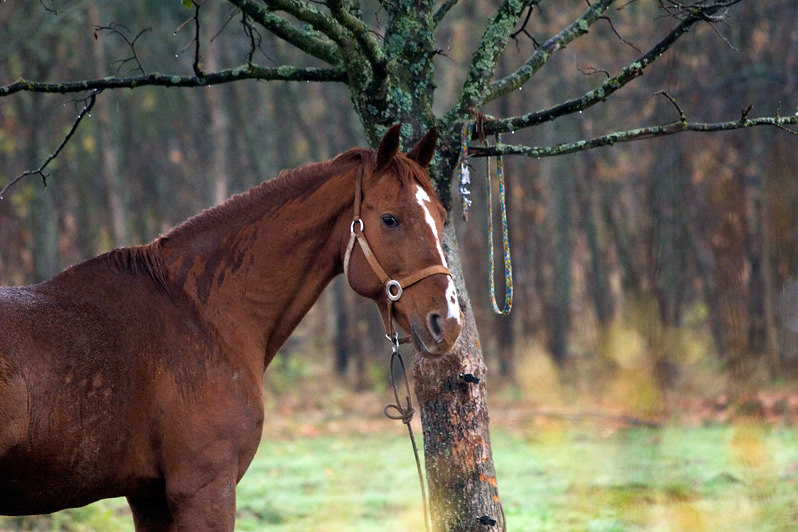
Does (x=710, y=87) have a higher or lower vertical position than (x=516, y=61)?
lower

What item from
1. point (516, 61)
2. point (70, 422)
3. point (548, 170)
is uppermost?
point (516, 61)

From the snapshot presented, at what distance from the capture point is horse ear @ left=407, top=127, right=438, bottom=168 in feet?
12.5

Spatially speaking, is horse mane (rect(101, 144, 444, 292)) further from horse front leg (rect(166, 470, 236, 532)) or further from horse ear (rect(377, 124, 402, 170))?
horse front leg (rect(166, 470, 236, 532))

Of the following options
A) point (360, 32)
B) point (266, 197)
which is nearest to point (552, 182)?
point (360, 32)

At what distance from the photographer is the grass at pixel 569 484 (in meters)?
6.85

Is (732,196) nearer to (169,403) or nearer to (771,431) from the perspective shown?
(771,431)

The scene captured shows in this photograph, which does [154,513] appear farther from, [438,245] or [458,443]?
[438,245]

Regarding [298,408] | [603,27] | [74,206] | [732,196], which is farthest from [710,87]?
[74,206]

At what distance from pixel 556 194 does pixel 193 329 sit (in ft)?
49.5

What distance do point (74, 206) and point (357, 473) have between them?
1416 centimetres

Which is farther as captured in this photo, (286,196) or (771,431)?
(771,431)

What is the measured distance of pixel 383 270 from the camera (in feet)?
12.0

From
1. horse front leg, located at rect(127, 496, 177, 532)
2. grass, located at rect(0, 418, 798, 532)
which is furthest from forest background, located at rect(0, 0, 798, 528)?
horse front leg, located at rect(127, 496, 177, 532)

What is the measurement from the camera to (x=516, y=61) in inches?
656
